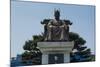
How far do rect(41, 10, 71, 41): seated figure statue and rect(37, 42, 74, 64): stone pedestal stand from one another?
3.3 inches

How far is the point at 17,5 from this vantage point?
3197 millimetres

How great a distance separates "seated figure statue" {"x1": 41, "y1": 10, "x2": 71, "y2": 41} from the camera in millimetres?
3355

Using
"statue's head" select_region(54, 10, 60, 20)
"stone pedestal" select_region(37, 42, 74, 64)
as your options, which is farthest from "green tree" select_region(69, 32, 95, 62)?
"statue's head" select_region(54, 10, 60, 20)

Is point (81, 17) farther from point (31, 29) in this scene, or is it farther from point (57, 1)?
point (31, 29)

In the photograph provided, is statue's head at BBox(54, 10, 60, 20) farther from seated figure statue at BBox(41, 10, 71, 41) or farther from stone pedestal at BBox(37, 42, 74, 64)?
stone pedestal at BBox(37, 42, 74, 64)

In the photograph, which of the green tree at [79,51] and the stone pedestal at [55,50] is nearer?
the stone pedestal at [55,50]

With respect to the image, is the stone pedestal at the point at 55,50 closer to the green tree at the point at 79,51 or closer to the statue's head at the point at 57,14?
the green tree at the point at 79,51

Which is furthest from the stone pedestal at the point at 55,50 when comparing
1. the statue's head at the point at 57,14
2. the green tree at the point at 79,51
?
the statue's head at the point at 57,14

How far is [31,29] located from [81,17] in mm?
867

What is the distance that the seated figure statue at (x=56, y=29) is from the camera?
336 centimetres

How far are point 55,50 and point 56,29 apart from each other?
1.07 feet

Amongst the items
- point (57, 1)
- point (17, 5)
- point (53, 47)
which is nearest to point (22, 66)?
point (53, 47)

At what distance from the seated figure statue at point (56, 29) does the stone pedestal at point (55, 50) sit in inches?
3.3

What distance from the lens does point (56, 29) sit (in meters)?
3.39
